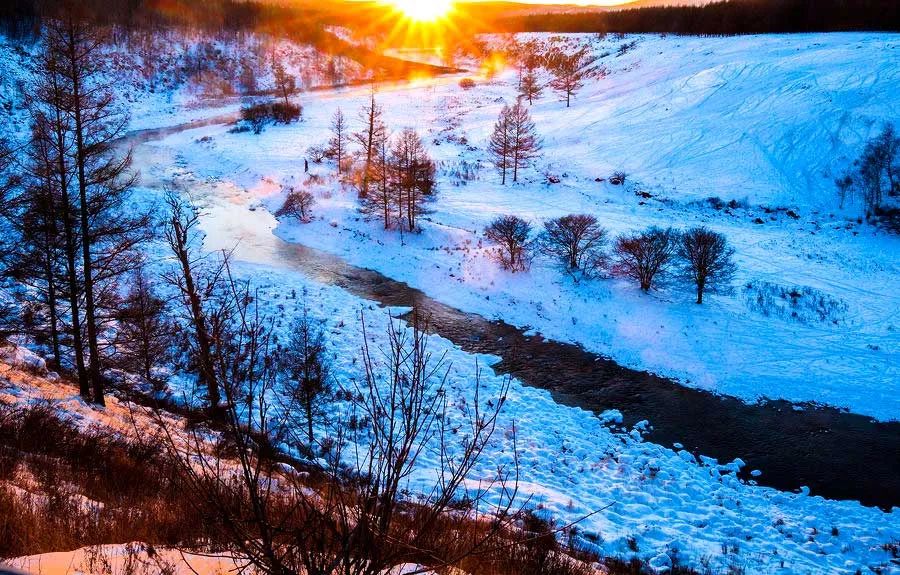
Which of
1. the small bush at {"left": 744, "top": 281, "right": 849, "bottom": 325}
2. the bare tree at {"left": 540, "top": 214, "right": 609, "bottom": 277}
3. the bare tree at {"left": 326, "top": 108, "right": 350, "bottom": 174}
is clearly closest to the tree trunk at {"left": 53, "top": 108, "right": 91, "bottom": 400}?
the bare tree at {"left": 540, "top": 214, "right": 609, "bottom": 277}

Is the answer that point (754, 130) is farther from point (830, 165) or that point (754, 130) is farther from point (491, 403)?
point (491, 403)

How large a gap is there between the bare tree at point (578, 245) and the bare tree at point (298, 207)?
16.0 meters

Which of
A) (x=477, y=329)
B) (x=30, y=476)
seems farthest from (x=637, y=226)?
(x=30, y=476)

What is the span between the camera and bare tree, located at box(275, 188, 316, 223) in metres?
33.3

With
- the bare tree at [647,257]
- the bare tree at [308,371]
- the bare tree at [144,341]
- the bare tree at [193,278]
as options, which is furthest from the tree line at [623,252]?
the bare tree at [144,341]

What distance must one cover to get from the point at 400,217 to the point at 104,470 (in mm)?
23859

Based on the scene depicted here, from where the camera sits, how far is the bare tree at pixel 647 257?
915 inches

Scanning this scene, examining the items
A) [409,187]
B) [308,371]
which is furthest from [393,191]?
[308,371]

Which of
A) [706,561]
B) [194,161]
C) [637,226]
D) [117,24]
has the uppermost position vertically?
[117,24]

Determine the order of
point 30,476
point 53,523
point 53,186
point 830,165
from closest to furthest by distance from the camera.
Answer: point 53,523, point 30,476, point 53,186, point 830,165

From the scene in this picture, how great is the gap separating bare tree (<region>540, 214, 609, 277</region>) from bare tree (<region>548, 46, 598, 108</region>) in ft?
144

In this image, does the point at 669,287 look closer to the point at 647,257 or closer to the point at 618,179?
the point at 647,257

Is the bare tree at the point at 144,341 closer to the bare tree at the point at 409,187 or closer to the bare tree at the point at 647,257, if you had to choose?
the bare tree at the point at 409,187

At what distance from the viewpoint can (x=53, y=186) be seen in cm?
1155
